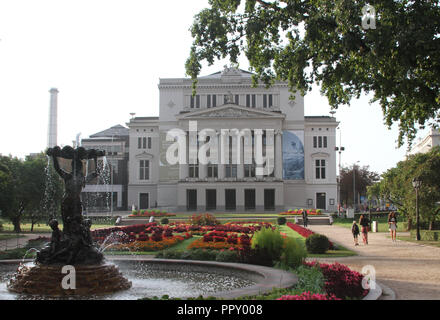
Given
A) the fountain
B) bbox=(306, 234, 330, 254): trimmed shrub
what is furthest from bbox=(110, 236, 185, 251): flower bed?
the fountain

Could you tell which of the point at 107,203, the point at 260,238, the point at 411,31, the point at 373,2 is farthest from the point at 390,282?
the point at 107,203

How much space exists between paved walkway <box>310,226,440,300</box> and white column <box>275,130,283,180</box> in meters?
41.2

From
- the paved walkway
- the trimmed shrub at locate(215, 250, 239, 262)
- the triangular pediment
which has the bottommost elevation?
the paved walkway

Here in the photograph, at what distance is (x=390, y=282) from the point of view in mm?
14484

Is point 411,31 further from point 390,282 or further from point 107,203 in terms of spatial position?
point 107,203

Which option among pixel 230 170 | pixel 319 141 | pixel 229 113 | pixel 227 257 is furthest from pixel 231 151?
pixel 227 257

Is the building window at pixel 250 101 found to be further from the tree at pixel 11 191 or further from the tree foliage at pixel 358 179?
the tree at pixel 11 191

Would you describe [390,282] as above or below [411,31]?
below

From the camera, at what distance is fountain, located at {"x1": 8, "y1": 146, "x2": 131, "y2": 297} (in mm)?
11242

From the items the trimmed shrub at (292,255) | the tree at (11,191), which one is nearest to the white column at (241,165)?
the tree at (11,191)

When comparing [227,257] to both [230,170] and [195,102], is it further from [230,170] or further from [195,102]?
[195,102]

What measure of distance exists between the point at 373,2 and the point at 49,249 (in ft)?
45.8

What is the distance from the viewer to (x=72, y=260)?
11.7m

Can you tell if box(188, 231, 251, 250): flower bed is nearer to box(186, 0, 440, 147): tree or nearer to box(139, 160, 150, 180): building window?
box(186, 0, 440, 147): tree
